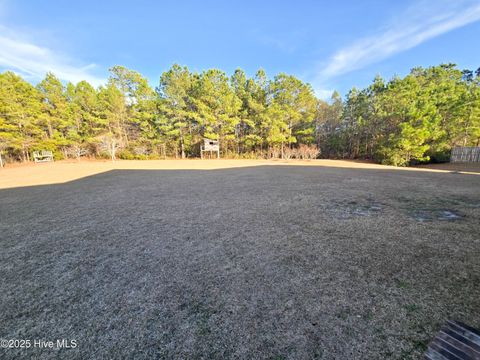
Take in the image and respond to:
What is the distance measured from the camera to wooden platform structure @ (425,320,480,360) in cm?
93

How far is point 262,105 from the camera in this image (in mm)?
18688

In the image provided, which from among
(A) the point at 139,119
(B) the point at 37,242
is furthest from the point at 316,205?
(A) the point at 139,119

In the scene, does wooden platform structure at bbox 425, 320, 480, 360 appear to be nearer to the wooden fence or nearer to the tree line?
the tree line

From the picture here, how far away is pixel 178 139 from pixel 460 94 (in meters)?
22.9

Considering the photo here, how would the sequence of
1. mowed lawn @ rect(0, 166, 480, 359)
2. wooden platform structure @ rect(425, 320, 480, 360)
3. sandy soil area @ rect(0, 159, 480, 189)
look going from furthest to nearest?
sandy soil area @ rect(0, 159, 480, 189)
mowed lawn @ rect(0, 166, 480, 359)
wooden platform structure @ rect(425, 320, 480, 360)

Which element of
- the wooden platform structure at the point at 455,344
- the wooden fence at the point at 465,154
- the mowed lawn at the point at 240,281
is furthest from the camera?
the wooden fence at the point at 465,154

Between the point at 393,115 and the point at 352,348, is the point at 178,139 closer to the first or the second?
the point at 393,115

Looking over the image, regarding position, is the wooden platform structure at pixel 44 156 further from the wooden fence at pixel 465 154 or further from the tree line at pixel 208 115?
the wooden fence at pixel 465 154

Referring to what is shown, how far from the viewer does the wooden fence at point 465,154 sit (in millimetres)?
12281

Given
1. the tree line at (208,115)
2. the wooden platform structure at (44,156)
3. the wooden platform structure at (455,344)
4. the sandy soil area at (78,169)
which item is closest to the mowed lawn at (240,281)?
the wooden platform structure at (455,344)

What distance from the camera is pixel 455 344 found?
3.25 ft

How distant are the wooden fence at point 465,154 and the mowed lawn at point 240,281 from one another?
1498 cm

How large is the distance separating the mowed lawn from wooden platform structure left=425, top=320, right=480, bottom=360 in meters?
0.05

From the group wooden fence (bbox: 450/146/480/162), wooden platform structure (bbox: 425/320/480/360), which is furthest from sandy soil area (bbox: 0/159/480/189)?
wooden platform structure (bbox: 425/320/480/360)
